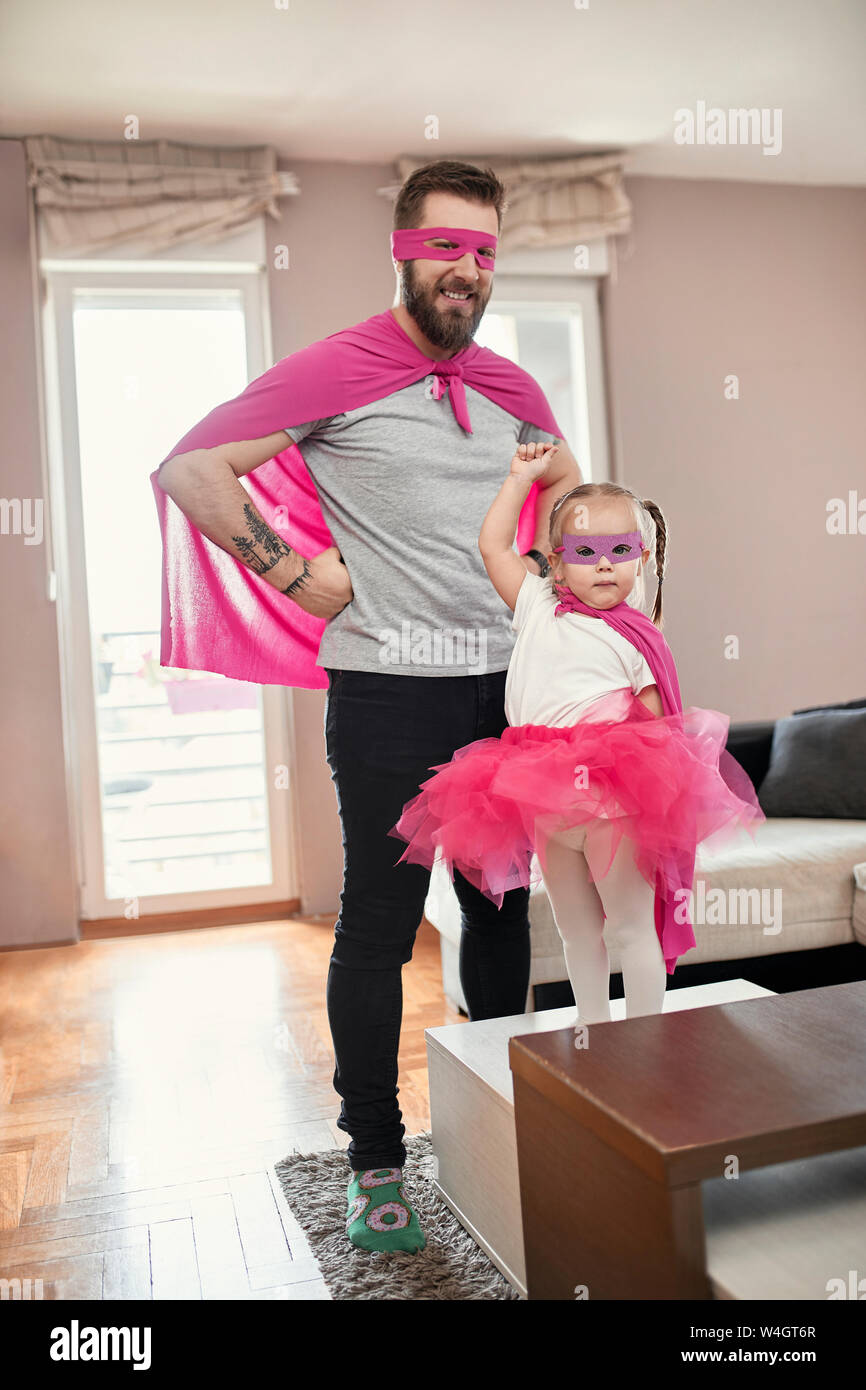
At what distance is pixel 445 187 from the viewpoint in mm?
1684


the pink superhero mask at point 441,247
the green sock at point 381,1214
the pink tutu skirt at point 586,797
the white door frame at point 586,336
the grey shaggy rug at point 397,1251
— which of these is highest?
the white door frame at point 586,336

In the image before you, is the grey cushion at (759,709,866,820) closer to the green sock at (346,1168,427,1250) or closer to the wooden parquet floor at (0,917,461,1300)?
the wooden parquet floor at (0,917,461,1300)

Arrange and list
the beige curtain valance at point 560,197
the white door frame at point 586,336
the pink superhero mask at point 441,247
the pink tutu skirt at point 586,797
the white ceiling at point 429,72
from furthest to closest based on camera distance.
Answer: the white door frame at point 586,336
the beige curtain valance at point 560,197
the white ceiling at point 429,72
the pink superhero mask at point 441,247
the pink tutu skirt at point 586,797

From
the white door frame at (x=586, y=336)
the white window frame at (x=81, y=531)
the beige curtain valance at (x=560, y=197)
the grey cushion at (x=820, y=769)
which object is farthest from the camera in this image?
the white door frame at (x=586, y=336)

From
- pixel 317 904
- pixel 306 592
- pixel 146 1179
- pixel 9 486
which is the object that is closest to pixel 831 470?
pixel 317 904

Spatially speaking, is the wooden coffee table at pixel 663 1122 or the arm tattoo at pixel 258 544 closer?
the wooden coffee table at pixel 663 1122

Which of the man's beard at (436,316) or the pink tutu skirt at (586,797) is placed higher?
the man's beard at (436,316)

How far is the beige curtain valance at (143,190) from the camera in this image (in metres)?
3.76

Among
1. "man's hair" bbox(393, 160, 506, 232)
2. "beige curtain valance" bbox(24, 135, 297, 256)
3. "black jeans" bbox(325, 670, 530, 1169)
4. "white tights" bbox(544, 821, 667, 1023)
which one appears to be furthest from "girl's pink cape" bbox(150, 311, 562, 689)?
"beige curtain valance" bbox(24, 135, 297, 256)

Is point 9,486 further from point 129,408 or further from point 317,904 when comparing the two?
point 317,904

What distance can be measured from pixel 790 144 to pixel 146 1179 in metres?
4.15

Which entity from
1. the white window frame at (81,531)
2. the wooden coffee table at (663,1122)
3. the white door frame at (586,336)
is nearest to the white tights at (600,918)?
the wooden coffee table at (663,1122)

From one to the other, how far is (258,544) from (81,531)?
2.50 m

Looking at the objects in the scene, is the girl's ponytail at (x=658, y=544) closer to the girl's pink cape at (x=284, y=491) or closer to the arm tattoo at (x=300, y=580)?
the girl's pink cape at (x=284, y=491)
